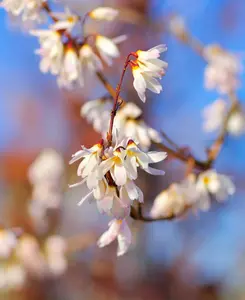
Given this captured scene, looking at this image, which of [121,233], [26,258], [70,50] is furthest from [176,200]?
[26,258]

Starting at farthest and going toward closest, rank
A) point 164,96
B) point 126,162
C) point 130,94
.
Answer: point 164,96 → point 130,94 → point 126,162

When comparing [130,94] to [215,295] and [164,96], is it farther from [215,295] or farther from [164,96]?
[215,295]

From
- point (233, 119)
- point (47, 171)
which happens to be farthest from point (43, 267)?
point (233, 119)

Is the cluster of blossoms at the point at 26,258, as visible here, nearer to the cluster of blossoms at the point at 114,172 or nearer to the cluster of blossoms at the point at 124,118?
the cluster of blossoms at the point at 124,118

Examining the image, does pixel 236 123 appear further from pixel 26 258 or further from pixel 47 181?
pixel 26 258

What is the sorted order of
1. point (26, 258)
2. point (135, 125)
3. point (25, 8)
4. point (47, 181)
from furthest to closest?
point (47, 181) → point (26, 258) → point (135, 125) → point (25, 8)

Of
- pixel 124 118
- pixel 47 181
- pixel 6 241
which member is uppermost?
pixel 47 181

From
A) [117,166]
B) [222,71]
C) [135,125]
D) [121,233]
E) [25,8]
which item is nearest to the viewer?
[117,166]
